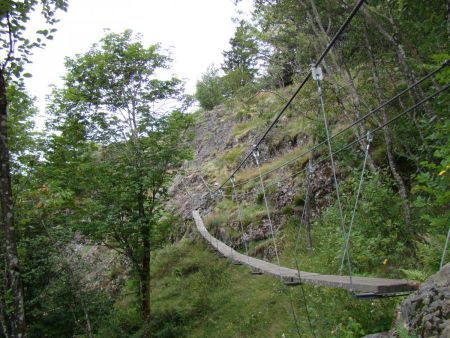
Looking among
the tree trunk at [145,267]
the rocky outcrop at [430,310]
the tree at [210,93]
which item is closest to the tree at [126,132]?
the tree trunk at [145,267]

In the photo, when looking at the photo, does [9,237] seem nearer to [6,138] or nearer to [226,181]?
[6,138]

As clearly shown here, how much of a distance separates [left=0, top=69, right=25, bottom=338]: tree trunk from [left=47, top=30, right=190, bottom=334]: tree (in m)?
2.99

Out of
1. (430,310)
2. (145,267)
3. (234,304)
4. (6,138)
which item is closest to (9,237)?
(6,138)

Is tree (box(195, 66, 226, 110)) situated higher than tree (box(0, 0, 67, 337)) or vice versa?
tree (box(195, 66, 226, 110))

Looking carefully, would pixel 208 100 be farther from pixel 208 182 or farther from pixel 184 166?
pixel 208 182

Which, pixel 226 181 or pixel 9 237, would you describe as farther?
pixel 226 181

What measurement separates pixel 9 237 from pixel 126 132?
4160 mm

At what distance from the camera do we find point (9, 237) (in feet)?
10.1

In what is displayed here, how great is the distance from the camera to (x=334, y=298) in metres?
3.79

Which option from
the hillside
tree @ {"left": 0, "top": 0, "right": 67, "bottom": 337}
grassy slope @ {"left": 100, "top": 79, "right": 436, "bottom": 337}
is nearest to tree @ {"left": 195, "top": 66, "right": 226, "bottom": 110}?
grassy slope @ {"left": 100, "top": 79, "right": 436, "bottom": 337}

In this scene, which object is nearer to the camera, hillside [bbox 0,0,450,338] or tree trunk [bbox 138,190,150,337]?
hillside [bbox 0,0,450,338]

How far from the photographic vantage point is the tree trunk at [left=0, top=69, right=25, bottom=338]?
2984 mm

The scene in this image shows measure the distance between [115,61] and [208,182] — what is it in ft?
21.4

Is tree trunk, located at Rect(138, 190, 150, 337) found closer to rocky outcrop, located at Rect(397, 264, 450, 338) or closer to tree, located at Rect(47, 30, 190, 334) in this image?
tree, located at Rect(47, 30, 190, 334)
